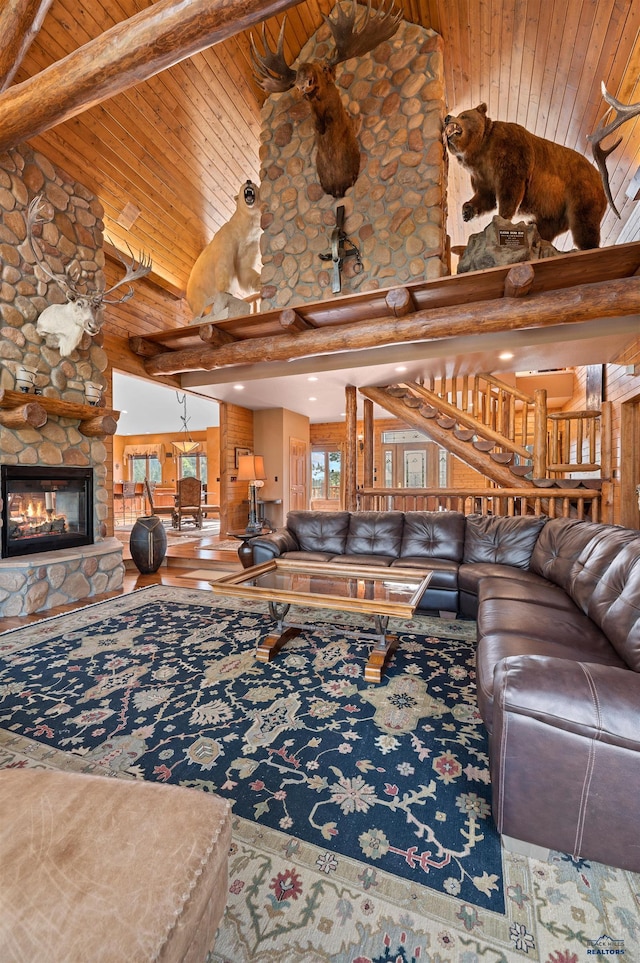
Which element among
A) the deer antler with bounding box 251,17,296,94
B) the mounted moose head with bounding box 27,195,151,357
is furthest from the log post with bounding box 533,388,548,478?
the mounted moose head with bounding box 27,195,151,357

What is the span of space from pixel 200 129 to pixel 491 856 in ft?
21.8

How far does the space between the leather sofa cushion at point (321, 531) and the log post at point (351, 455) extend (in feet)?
3.57

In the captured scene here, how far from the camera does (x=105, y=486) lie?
4727 mm

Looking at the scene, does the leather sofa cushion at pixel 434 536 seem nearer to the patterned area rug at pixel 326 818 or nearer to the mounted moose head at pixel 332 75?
the patterned area rug at pixel 326 818

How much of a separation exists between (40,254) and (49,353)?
926 mm

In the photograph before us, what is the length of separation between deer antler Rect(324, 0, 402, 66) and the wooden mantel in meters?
2.52

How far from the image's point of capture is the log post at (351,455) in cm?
565

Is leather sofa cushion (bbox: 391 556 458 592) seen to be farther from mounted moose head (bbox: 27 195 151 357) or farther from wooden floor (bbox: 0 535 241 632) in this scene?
mounted moose head (bbox: 27 195 151 357)

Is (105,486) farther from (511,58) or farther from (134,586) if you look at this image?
(511,58)

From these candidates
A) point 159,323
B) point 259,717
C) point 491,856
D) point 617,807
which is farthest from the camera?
point 159,323

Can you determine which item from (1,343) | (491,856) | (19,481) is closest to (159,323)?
(1,343)

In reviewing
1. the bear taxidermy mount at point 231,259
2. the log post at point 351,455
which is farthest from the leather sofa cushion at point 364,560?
the bear taxidermy mount at point 231,259

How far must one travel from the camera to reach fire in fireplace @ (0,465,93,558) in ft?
12.3

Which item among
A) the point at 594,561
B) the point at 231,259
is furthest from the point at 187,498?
the point at 594,561
